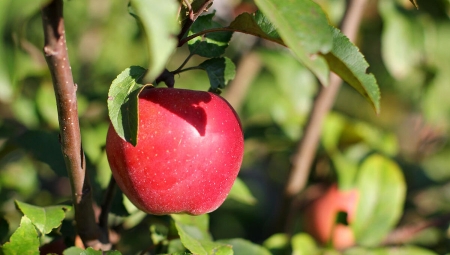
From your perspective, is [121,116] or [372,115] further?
[372,115]

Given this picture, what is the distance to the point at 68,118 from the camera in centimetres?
49

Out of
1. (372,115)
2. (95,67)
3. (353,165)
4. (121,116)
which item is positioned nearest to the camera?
(121,116)

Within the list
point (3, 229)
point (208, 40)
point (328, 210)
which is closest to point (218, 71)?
point (208, 40)

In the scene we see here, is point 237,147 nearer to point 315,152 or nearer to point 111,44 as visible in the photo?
point 315,152

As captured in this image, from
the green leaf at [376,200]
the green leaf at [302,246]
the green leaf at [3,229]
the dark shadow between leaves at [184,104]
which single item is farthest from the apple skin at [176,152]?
the green leaf at [376,200]

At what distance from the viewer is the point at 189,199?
56cm

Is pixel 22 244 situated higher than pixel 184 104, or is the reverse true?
pixel 184 104

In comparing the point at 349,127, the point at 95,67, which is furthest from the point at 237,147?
the point at 95,67

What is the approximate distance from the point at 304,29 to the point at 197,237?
33 centimetres

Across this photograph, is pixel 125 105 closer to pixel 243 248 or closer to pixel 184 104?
pixel 184 104

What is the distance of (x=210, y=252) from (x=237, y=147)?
13 cm

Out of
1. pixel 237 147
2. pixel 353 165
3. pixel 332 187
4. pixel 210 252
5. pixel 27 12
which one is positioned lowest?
pixel 332 187

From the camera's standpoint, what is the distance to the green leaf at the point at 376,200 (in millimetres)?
997

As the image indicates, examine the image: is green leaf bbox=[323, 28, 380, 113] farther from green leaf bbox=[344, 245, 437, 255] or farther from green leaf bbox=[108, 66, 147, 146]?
green leaf bbox=[344, 245, 437, 255]
